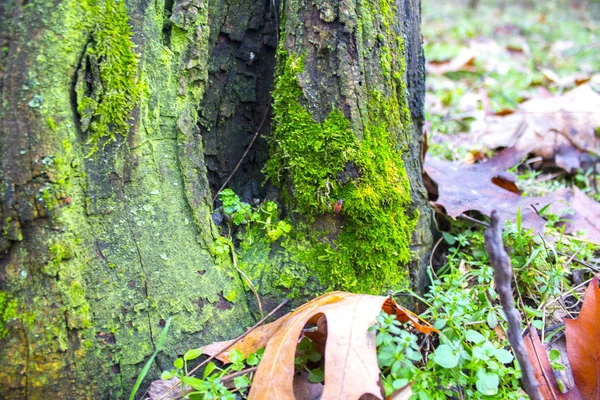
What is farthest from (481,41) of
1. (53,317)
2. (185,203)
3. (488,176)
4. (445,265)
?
(53,317)

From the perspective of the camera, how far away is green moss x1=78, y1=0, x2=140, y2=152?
49.1 inches

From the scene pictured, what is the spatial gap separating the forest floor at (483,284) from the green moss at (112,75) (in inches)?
30.1

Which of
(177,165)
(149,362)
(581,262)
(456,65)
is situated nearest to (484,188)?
(581,262)

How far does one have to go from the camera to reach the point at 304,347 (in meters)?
1.35

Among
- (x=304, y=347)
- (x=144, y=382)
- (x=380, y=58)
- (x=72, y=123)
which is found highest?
(x=380, y=58)

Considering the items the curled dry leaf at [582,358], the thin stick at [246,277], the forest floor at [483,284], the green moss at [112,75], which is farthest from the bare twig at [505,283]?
the green moss at [112,75]

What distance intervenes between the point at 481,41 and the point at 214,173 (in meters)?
6.34

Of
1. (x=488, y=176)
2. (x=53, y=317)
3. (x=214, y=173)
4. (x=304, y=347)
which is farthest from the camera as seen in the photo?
(x=488, y=176)

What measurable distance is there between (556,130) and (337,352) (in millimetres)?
2568

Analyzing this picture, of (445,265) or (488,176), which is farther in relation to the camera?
(488,176)

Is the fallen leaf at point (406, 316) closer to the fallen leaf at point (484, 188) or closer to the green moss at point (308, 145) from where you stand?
the green moss at point (308, 145)

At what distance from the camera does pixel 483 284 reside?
5.67 ft

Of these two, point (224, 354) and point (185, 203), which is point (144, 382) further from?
point (185, 203)

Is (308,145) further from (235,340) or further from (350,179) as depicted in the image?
(235,340)
